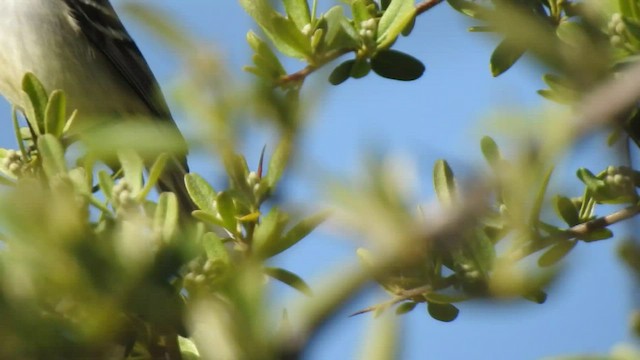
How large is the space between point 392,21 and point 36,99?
1.08 m

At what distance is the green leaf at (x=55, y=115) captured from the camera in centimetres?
249

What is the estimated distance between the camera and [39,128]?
8.77ft

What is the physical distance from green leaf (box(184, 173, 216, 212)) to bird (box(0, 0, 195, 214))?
8.19 feet

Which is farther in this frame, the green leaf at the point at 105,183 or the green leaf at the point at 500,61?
the green leaf at the point at 500,61

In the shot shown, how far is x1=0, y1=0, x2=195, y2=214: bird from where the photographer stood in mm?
4871

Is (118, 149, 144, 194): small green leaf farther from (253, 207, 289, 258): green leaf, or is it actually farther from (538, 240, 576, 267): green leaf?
(538, 240, 576, 267): green leaf

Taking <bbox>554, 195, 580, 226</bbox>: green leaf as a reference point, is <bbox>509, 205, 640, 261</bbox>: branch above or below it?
above

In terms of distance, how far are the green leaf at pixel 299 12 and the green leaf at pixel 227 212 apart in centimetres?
51

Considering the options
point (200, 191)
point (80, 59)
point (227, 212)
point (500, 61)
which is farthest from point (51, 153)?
point (80, 59)

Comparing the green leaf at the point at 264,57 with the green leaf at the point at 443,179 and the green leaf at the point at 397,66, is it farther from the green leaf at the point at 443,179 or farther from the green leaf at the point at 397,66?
the green leaf at the point at 397,66

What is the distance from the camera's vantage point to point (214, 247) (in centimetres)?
179

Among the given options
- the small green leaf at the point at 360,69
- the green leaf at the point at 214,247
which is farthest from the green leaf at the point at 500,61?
the green leaf at the point at 214,247

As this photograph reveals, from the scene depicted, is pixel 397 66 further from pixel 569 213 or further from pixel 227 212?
pixel 227 212

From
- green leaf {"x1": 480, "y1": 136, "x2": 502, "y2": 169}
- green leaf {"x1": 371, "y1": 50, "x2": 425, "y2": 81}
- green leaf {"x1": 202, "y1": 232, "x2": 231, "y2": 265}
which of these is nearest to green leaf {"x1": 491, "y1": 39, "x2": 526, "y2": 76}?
green leaf {"x1": 371, "y1": 50, "x2": 425, "y2": 81}
